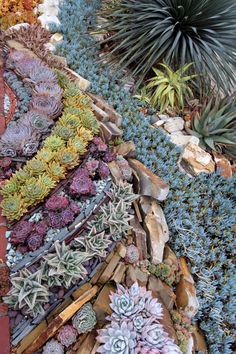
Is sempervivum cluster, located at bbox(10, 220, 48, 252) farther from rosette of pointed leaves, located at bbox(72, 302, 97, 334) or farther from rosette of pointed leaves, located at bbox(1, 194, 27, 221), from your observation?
rosette of pointed leaves, located at bbox(72, 302, 97, 334)

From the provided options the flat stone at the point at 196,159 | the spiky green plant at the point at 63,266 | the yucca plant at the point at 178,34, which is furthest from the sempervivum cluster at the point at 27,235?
the yucca plant at the point at 178,34

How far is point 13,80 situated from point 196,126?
2.12 meters

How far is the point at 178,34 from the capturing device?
415 cm

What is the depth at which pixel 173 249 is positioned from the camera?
3.26 m

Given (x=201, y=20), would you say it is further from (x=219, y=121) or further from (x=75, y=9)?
(x=75, y=9)

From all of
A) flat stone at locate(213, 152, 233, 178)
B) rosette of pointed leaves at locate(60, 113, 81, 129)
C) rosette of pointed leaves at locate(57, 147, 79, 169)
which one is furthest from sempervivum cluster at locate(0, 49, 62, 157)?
flat stone at locate(213, 152, 233, 178)

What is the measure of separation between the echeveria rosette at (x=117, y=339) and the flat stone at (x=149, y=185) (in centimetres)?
118

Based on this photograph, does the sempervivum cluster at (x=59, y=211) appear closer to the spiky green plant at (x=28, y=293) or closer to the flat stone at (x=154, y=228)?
the spiky green plant at (x=28, y=293)

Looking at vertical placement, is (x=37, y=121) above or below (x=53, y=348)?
above

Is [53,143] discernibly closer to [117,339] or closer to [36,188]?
[36,188]

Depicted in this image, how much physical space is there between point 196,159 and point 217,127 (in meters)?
0.56

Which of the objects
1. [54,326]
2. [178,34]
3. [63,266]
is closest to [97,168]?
[63,266]

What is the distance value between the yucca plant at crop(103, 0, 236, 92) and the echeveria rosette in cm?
287

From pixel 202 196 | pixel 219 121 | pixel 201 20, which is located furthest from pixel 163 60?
pixel 202 196
